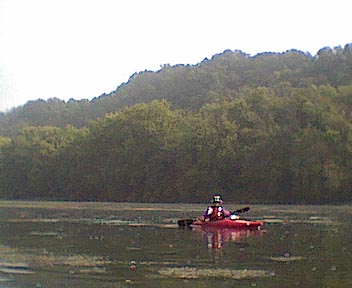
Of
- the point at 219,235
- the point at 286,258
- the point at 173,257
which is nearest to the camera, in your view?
the point at 286,258

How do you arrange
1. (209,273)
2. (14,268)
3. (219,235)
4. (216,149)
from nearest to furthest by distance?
1. (209,273)
2. (14,268)
3. (219,235)
4. (216,149)

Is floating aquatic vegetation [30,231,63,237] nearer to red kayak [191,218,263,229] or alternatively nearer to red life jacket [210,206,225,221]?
red kayak [191,218,263,229]

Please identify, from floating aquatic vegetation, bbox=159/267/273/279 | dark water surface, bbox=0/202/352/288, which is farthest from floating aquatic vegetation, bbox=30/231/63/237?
floating aquatic vegetation, bbox=159/267/273/279

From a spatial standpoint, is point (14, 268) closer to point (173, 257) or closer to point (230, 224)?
point (173, 257)

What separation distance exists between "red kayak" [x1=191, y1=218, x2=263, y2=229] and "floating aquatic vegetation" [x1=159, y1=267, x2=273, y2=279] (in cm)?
1610

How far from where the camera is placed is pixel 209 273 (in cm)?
2064

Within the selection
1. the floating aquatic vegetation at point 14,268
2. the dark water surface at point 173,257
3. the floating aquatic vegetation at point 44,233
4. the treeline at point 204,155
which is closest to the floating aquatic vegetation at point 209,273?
the dark water surface at point 173,257

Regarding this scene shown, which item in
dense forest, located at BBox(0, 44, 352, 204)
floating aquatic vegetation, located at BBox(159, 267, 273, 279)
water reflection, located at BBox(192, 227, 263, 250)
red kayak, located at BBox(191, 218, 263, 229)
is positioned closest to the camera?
floating aquatic vegetation, located at BBox(159, 267, 273, 279)

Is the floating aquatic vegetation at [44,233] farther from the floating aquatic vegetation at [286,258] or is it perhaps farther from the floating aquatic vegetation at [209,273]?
the floating aquatic vegetation at [209,273]

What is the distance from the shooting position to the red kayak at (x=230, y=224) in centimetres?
3741

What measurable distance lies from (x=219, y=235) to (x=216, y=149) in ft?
182

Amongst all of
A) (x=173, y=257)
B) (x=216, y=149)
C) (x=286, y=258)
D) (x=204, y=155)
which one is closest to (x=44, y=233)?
(x=173, y=257)

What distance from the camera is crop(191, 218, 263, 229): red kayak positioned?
123ft

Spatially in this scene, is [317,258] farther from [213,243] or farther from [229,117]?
[229,117]
